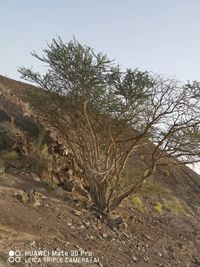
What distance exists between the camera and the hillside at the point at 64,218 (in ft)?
28.9

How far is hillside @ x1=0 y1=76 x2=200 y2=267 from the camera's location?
8.81 metres

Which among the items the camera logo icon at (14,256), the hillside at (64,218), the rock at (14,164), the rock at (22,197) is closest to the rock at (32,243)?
the hillside at (64,218)

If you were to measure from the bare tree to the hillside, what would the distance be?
0.95 m

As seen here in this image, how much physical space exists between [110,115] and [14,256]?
594 centimetres

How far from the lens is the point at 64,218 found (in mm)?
10266

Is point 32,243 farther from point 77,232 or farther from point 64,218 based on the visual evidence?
point 64,218

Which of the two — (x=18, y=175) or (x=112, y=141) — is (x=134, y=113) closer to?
(x=112, y=141)

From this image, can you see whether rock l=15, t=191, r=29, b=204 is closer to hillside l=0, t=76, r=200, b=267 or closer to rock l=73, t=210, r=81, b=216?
hillside l=0, t=76, r=200, b=267

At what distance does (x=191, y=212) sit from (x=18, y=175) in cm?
944

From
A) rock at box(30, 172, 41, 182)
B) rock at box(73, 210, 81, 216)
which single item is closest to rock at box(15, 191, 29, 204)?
rock at box(73, 210, 81, 216)

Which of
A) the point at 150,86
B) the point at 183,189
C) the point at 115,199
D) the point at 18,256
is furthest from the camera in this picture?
the point at 183,189

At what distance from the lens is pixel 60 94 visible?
515 inches

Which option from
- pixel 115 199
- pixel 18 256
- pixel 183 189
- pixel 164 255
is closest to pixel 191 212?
pixel 183 189

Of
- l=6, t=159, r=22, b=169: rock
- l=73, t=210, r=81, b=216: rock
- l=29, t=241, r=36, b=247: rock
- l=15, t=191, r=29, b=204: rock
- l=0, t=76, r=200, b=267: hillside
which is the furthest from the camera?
l=6, t=159, r=22, b=169: rock
